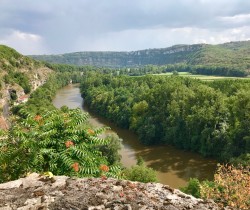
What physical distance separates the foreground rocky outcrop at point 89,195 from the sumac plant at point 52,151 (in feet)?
5.15

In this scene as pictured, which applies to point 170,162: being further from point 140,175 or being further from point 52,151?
point 52,151

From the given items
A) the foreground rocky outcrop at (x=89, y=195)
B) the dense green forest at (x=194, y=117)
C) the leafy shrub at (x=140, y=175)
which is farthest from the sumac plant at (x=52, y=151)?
the dense green forest at (x=194, y=117)

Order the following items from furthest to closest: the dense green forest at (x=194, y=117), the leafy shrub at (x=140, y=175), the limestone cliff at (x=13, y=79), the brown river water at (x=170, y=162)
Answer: the limestone cliff at (x=13, y=79)
the dense green forest at (x=194, y=117)
the brown river water at (x=170, y=162)
the leafy shrub at (x=140, y=175)

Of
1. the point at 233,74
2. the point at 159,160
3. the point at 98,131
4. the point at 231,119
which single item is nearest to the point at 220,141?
the point at 231,119

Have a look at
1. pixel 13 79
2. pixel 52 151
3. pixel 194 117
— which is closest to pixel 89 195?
pixel 52 151

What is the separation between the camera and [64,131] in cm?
1062

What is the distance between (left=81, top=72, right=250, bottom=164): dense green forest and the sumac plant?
35077 mm

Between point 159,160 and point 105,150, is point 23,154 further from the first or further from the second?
point 159,160

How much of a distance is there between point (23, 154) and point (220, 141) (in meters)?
43.8

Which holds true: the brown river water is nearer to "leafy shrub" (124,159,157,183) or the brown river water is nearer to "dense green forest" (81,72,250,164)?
"dense green forest" (81,72,250,164)

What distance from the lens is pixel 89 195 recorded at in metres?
7.55

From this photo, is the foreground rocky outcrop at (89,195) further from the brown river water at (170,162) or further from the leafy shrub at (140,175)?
the brown river water at (170,162)

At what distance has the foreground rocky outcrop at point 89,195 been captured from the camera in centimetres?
724

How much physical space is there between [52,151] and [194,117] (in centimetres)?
4687
